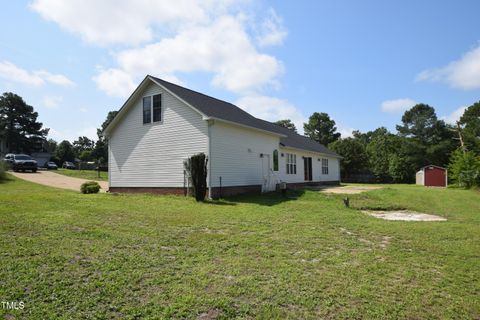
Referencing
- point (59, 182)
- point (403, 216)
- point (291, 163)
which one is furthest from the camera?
point (59, 182)

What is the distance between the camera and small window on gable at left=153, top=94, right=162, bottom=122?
17094 millimetres

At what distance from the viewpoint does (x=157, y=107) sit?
679 inches

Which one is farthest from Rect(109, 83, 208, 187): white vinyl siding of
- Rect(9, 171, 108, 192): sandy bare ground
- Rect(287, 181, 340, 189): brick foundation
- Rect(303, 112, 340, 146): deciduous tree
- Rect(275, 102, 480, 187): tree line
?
Rect(303, 112, 340, 146): deciduous tree

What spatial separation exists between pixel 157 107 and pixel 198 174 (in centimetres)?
537

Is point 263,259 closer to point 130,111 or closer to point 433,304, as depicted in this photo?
point 433,304

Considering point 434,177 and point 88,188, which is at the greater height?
point 434,177

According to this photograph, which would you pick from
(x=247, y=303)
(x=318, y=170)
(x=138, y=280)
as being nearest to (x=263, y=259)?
(x=247, y=303)

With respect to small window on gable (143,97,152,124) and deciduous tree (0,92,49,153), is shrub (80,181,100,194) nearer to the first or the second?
small window on gable (143,97,152,124)

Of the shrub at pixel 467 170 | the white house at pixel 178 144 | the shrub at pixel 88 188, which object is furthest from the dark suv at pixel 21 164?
the shrub at pixel 467 170

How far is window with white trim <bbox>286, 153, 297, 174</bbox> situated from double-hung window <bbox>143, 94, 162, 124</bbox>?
973 cm

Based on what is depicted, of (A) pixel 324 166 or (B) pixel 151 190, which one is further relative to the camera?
(A) pixel 324 166

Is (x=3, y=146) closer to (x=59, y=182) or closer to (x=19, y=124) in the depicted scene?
(x=19, y=124)

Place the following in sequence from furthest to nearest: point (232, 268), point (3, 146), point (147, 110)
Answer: point (3, 146), point (147, 110), point (232, 268)

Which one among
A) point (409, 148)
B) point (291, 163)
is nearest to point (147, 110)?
point (291, 163)
